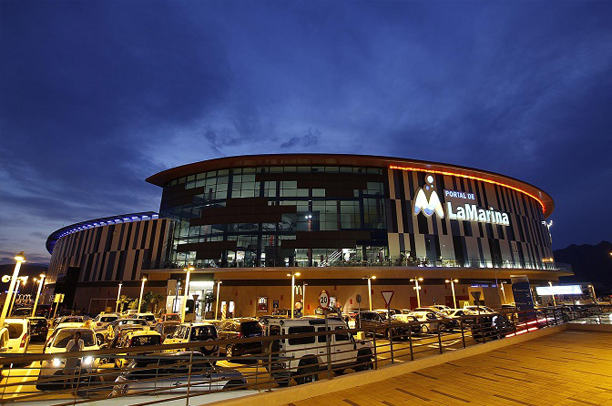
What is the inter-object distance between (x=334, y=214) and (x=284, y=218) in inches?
280

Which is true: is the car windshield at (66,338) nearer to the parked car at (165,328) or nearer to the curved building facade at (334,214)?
the parked car at (165,328)

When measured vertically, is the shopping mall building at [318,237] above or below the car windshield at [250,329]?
above

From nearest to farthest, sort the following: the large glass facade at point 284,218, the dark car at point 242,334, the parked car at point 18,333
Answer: the parked car at point 18,333, the dark car at point 242,334, the large glass facade at point 284,218

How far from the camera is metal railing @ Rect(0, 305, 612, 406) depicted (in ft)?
15.8

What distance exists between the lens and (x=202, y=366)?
371 inches

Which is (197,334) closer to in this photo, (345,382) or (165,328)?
(165,328)

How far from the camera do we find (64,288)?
2119 inches

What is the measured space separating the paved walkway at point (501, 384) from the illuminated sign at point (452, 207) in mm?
35475

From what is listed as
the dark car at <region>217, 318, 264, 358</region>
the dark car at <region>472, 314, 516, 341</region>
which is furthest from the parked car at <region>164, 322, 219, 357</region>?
the dark car at <region>472, 314, 516, 341</region>

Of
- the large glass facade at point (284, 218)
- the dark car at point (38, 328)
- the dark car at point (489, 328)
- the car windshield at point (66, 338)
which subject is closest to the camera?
the dark car at point (489, 328)

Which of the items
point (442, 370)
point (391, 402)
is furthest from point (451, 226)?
point (391, 402)

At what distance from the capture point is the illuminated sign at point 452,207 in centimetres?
4547

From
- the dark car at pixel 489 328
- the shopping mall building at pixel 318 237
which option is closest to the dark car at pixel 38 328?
the shopping mall building at pixel 318 237

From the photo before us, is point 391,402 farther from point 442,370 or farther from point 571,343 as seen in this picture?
point 571,343
